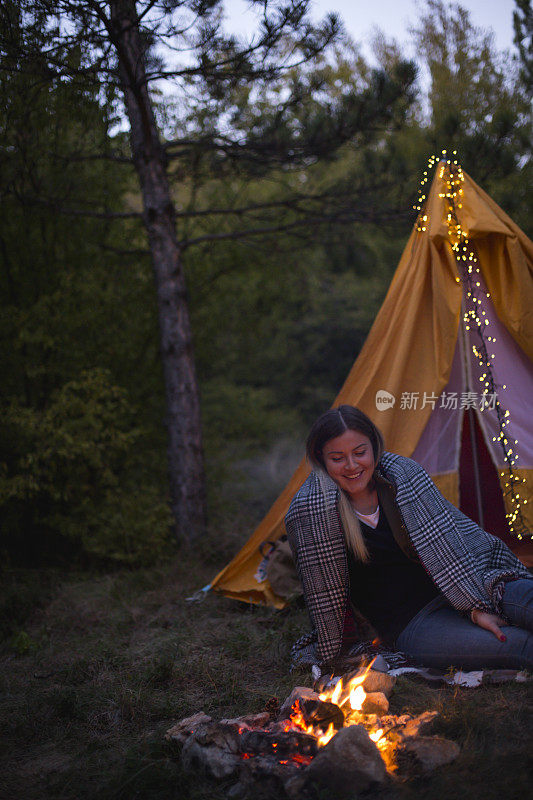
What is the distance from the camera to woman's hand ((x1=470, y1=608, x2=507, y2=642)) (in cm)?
250

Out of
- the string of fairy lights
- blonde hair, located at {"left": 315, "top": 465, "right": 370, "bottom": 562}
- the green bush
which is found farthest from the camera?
the green bush

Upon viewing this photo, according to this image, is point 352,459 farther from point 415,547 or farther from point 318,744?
point 318,744

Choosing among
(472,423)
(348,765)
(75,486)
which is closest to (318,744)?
(348,765)

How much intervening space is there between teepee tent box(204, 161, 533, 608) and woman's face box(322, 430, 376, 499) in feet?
3.78

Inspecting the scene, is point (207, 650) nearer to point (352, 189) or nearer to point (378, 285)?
point (352, 189)

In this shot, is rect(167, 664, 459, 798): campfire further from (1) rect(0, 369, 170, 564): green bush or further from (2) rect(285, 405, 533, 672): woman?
(1) rect(0, 369, 170, 564): green bush

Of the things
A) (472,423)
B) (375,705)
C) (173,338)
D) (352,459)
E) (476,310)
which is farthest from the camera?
(173,338)

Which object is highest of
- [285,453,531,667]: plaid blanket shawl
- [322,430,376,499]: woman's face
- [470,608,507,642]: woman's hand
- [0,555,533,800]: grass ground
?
[322,430,376,499]: woman's face

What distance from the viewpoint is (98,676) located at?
3.14m

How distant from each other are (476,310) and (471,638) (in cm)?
208

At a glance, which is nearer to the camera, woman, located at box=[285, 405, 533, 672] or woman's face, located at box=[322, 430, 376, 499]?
woman, located at box=[285, 405, 533, 672]

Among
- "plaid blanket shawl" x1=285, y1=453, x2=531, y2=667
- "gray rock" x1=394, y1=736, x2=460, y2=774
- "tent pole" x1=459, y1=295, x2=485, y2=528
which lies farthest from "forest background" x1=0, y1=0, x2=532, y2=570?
"gray rock" x1=394, y1=736, x2=460, y2=774

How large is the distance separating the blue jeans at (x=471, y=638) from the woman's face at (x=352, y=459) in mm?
610

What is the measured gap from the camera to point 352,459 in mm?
2754
